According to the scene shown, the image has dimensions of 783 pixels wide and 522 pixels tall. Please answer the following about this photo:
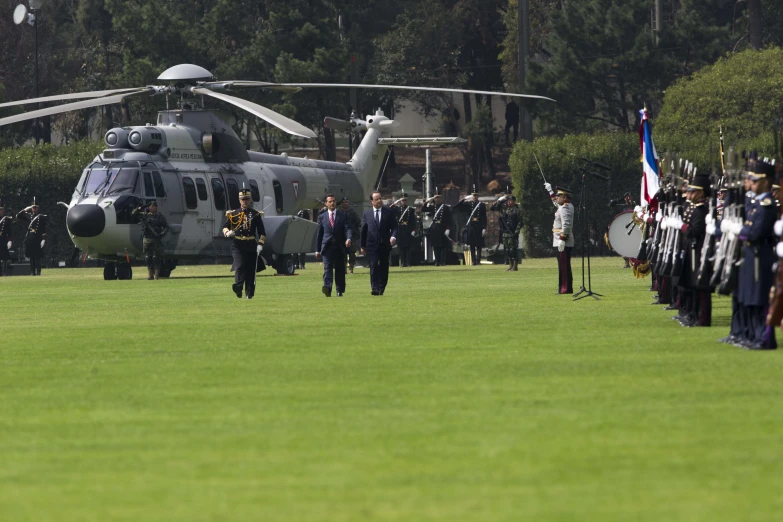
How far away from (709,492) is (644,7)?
200ft

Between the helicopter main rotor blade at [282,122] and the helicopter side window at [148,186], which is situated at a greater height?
the helicopter main rotor blade at [282,122]

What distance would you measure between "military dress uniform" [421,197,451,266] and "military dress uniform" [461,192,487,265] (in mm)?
638

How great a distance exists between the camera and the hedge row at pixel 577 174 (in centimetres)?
5466

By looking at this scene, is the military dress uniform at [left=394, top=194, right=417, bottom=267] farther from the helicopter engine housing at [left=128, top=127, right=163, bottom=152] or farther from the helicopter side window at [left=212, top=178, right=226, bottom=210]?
the helicopter engine housing at [left=128, top=127, right=163, bottom=152]

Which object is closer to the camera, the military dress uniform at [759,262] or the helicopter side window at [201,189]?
the military dress uniform at [759,262]

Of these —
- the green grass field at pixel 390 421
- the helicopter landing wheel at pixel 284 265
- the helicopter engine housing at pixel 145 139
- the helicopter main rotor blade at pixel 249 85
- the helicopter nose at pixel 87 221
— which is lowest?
the helicopter landing wheel at pixel 284 265

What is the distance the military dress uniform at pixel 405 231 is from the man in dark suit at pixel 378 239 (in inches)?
772

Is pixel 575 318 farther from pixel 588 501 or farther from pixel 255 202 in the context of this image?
pixel 255 202

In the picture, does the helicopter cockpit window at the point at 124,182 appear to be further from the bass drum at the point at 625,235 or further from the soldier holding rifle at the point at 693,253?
the soldier holding rifle at the point at 693,253

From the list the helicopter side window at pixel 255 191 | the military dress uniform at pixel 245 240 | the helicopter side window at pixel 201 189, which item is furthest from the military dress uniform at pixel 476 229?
the military dress uniform at pixel 245 240

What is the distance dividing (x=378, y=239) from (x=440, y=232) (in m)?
21.6

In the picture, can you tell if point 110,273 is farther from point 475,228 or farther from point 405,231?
point 475,228

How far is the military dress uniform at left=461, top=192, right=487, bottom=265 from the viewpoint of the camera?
49344 mm

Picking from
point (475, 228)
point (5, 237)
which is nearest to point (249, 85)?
point (5, 237)
